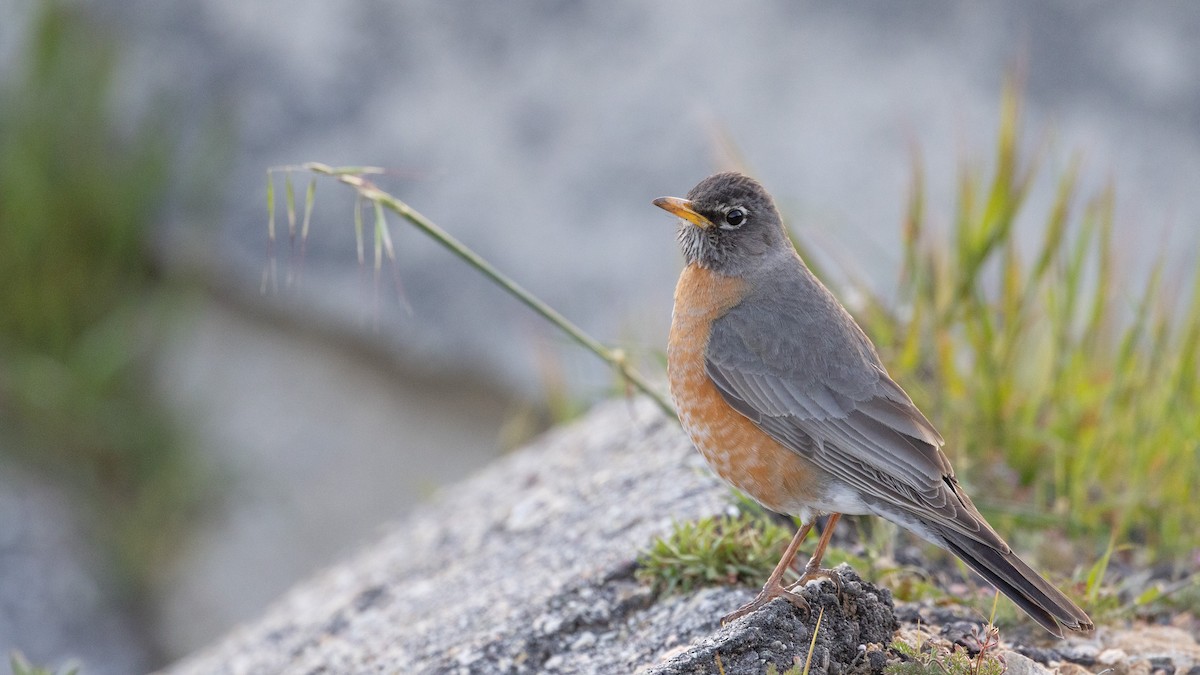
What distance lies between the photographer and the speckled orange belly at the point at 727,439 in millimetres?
3719

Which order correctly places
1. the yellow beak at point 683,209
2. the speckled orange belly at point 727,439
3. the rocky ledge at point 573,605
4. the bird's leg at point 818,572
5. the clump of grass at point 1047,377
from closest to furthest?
1. the rocky ledge at point 573,605
2. the bird's leg at point 818,572
3. the speckled orange belly at point 727,439
4. the yellow beak at point 683,209
5. the clump of grass at point 1047,377

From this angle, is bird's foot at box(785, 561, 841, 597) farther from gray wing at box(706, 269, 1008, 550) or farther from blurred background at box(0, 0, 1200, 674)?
blurred background at box(0, 0, 1200, 674)

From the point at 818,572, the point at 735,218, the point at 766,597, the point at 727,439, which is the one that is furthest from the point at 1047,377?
the point at 766,597

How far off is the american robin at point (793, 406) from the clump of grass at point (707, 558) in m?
0.17

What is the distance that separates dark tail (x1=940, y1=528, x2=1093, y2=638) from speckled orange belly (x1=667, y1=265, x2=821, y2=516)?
0.47m

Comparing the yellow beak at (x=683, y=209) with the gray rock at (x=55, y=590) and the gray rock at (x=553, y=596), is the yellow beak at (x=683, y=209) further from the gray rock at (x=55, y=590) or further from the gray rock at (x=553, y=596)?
the gray rock at (x=55, y=590)

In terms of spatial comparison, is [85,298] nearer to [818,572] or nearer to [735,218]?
Answer: [735,218]

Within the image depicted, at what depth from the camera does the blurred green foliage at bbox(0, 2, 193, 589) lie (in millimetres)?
7020

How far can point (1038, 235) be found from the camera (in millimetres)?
7047

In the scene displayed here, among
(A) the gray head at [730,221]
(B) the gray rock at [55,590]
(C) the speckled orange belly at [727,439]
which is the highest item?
(A) the gray head at [730,221]

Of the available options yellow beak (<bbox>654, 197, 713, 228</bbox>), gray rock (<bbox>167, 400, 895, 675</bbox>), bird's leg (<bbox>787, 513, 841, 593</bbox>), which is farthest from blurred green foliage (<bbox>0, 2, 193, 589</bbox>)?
bird's leg (<bbox>787, 513, 841, 593</bbox>)

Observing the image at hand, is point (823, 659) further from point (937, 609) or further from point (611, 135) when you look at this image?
point (611, 135)

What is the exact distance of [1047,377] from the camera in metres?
5.21

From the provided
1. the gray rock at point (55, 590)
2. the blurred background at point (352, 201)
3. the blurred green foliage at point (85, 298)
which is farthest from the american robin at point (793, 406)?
the gray rock at point (55, 590)
